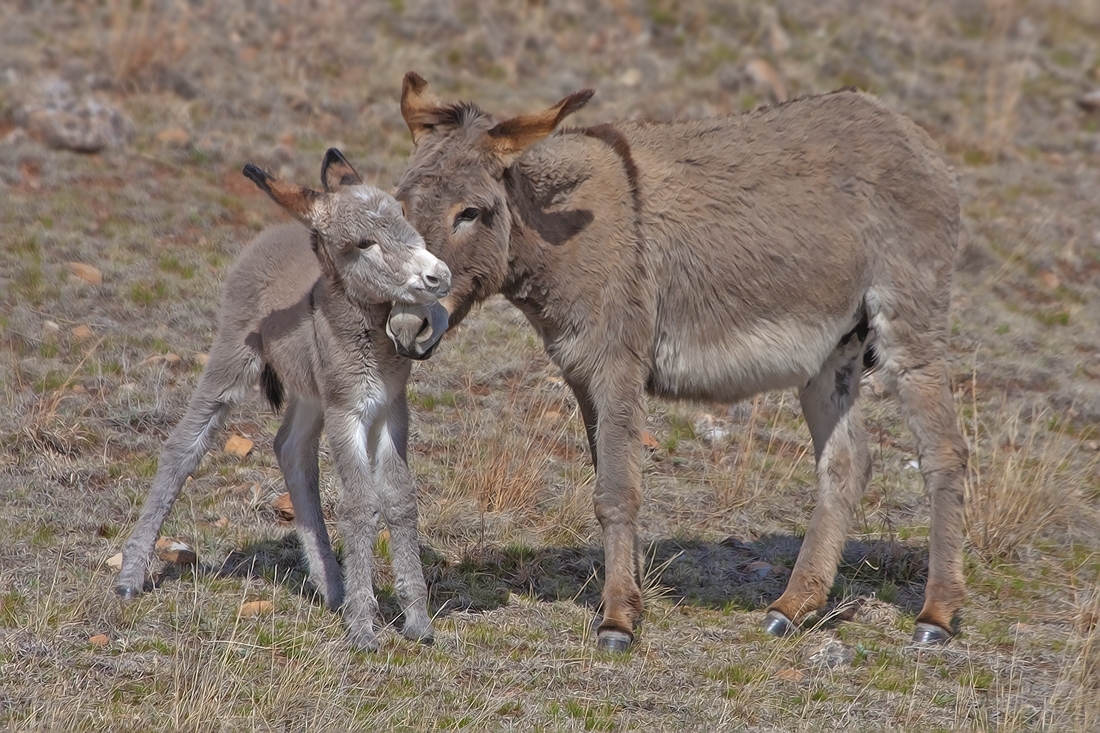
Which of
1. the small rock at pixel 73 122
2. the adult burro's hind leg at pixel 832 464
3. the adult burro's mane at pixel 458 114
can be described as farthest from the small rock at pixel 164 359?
the adult burro's hind leg at pixel 832 464

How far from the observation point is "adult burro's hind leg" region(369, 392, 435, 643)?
539 cm

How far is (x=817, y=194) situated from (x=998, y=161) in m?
8.45

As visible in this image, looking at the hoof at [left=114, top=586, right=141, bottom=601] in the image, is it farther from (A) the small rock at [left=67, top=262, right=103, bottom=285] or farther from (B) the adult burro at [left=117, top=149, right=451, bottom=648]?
(A) the small rock at [left=67, top=262, right=103, bottom=285]

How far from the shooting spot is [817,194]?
6012 millimetres

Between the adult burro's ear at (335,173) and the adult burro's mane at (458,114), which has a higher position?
the adult burro's mane at (458,114)

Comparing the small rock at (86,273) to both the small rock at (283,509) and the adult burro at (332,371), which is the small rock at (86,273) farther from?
the adult burro at (332,371)

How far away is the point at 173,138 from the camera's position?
36.8 ft

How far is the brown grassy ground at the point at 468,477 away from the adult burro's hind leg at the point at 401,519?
152 mm

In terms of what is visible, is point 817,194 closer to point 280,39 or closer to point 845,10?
point 280,39

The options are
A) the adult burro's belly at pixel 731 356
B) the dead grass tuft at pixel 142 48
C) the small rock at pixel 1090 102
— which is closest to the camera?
the adult burro's belly at pixel 731 356

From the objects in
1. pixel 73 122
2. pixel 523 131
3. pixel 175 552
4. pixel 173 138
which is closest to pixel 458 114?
pixel 523 131

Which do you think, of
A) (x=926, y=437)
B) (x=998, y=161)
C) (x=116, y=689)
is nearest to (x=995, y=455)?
(x=926, y=437)

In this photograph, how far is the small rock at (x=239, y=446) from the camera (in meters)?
7.20

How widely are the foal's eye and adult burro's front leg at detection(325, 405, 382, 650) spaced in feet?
2.94
